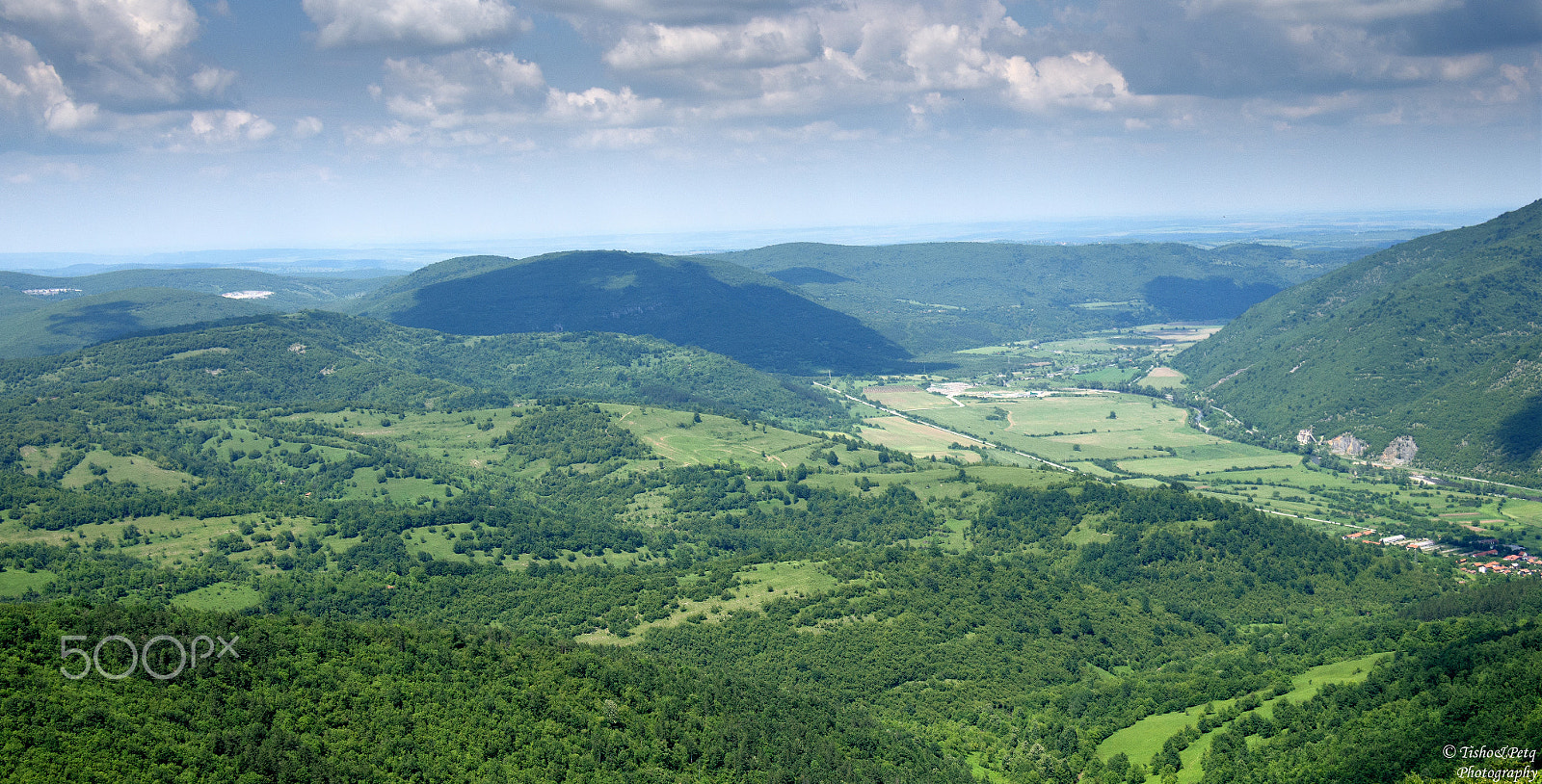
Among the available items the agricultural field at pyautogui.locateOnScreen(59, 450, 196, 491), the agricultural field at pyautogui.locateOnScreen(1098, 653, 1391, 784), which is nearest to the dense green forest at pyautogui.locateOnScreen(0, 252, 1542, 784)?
the agricultural field at pyautogui.locateOnScreen(1098, 653, 1391, 784)

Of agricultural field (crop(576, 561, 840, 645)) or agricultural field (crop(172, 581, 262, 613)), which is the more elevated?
agricultural field (crop(172, 581, 262, 613))

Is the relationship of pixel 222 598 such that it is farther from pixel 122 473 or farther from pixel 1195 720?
pixel 1195 720

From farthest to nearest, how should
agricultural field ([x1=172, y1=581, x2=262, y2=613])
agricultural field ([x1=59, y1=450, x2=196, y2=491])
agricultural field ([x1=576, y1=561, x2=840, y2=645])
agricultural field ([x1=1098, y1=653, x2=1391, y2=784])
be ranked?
agricultural field ([x1=59, y1=450, x2=196, y2=491])
agricultural field ([x1=576, y1=561, x2=840, y2=645])
agricultural field ([x1=172, y1=581, x2=262, y2=613])
agricultural field ([x1=1098, y1=653, x2=1391, y2=784])

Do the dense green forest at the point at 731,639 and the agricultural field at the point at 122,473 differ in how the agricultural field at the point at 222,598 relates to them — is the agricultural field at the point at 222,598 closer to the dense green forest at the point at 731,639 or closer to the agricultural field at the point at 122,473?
the dense green forest at the point at 731,639

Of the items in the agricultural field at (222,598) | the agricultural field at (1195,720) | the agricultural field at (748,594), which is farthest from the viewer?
the agricultural field at (748,594)

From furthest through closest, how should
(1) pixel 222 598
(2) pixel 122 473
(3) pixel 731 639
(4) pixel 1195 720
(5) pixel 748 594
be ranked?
(2) pixel 122 473
(5) pixel 748 594
(1) pixel 222 598
(3) pixel 731 639
(4) pixel 1195 720

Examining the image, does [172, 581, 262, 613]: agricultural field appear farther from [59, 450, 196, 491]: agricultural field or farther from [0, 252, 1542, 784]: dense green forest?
[59, 450, 196, 491]: agricultural field

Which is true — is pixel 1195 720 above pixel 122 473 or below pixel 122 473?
below

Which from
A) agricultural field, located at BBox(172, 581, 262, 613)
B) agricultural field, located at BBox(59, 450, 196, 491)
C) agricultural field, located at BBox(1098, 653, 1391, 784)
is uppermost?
agricultural field, located at BBox(59, 450, 196, 491)

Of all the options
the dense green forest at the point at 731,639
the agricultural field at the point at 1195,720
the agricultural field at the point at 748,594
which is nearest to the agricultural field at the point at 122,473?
the dense green forest at the point at 731,639

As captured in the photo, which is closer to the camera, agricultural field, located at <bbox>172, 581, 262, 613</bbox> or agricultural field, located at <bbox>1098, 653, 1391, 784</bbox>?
agricultural field, located at <bbox>1098, 653, 1391, 784</bbox>

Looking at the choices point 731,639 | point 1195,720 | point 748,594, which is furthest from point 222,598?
point 1195,720
